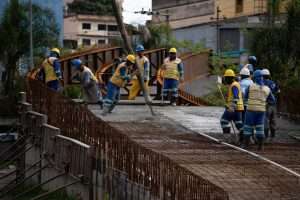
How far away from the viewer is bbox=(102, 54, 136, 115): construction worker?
2034cm

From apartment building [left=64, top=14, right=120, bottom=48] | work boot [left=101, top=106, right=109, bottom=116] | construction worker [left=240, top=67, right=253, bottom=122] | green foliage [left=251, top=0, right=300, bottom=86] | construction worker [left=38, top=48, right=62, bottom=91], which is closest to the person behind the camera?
construction worker [left=240, top=67, right=253, bottom=122]

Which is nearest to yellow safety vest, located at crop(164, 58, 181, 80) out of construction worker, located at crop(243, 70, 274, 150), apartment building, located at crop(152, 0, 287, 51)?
construction worker, located at crop(243, 70, 274, 150)

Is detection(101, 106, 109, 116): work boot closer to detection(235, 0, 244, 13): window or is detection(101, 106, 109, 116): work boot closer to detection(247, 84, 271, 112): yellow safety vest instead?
detection(247, 84, 271, 112): yellow safety vest

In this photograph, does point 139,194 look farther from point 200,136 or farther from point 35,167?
point 35,167

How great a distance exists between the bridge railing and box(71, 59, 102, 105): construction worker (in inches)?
58.6

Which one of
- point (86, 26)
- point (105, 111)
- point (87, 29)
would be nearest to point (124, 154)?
point (105, 111)

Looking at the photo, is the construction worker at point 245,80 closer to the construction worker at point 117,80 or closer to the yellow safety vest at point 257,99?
the yellow safety vest at point 257,99

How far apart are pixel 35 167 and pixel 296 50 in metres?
10.7

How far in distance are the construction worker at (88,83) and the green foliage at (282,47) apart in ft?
20.9

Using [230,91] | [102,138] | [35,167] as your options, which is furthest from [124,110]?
[102,138]

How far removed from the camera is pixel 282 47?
2658 cm

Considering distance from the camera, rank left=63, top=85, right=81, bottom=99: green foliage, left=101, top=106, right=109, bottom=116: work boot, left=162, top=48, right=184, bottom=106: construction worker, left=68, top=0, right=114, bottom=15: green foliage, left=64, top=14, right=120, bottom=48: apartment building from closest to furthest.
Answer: left=101, top=106, right=109, bottom=116: work boot, left=162, top=48, right=184, bottom=106: construction worker, left=63, top=85, right=81, bottom=99: green foliage, left=64, top=14, right=120, bottom=48: apartment building, left=68, top=0, right=114, bottom=15: green foliage

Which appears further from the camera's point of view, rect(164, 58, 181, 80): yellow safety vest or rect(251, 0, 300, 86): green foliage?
rect(251, 0, 300, 86): green foliage

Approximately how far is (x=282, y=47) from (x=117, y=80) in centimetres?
835
